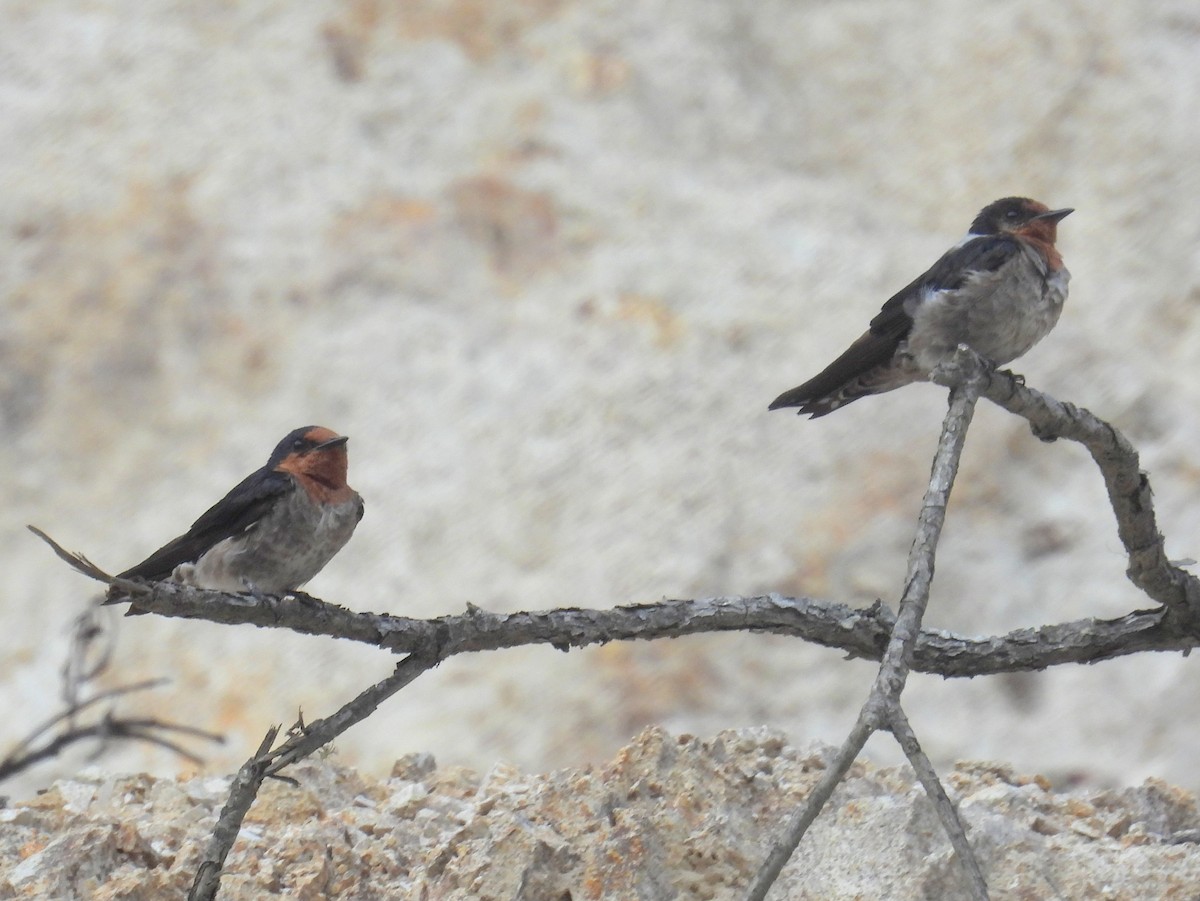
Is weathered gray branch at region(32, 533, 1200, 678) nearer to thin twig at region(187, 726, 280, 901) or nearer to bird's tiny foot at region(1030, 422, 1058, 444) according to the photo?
thin twig at region(187, 726, 280, 901)

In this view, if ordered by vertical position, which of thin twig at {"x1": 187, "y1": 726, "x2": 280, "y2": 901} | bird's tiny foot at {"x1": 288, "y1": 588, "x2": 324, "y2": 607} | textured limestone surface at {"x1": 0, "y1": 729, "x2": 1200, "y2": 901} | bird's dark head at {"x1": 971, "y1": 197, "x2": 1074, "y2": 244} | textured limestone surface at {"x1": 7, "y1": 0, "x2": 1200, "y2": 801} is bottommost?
thin twig at {"x1": 187, "y1": 726, "x2": 280, "y2": 901}

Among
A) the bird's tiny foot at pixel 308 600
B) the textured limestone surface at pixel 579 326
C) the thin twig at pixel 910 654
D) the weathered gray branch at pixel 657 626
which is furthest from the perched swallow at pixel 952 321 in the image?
the textured limestone surface at pixel 579 326

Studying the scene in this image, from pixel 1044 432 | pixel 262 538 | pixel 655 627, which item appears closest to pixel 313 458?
pixel 262 538

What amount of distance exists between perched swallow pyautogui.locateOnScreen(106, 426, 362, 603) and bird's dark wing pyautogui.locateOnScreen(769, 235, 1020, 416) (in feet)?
3.77

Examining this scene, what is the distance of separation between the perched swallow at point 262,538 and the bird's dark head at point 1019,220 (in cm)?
188

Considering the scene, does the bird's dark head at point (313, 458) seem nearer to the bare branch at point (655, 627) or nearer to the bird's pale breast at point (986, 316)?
the bare branch at point (655, 627)

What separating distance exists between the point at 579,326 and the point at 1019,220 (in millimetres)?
4292

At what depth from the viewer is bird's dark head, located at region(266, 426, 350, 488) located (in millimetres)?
4188

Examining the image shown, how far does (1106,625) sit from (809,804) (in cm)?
136

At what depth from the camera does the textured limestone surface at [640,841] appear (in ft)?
11.1

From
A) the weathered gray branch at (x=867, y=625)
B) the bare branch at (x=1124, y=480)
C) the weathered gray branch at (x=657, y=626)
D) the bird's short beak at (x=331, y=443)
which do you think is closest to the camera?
the weathered gray branch at (x=867, y=625)

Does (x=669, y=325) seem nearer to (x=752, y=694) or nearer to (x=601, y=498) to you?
(x=601, y=498)

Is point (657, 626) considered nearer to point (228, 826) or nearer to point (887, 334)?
point (228, 826)

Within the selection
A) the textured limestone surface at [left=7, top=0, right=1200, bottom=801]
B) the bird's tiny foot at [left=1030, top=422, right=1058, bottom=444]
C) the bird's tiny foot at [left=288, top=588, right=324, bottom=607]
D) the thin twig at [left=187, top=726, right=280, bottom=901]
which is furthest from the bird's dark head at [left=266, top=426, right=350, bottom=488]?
the textured limestone surface at [left=7, top=0, right=1200, bottom=801]
